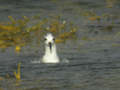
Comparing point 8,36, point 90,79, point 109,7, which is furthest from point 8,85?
point 109,7

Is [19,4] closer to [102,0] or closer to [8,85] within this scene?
[102,0]

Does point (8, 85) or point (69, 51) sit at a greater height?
point (69, 51)

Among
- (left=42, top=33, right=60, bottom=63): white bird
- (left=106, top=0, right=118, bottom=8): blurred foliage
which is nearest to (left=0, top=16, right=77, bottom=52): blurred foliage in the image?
(left=42, top=33, right=60, bottom=63): white bird

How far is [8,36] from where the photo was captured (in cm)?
2056

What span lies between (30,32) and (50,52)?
424cm

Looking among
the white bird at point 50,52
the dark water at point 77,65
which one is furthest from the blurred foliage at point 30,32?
the white bird at point 50,52

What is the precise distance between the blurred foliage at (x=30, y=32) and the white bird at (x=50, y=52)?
173cm

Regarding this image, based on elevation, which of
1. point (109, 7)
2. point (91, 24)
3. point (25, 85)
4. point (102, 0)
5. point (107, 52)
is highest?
point (102, 0)

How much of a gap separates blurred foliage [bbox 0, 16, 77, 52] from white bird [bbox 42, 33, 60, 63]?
1728 millimetres

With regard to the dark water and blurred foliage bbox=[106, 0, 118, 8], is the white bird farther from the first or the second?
blurred foliage bbox=[106, 0, 118, 8]

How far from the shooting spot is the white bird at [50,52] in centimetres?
1706

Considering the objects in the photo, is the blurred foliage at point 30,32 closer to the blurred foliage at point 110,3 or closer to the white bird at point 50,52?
the white bird at point 50,52

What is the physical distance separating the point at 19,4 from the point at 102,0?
18.0 ft

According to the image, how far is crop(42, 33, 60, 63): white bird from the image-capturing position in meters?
17.1
